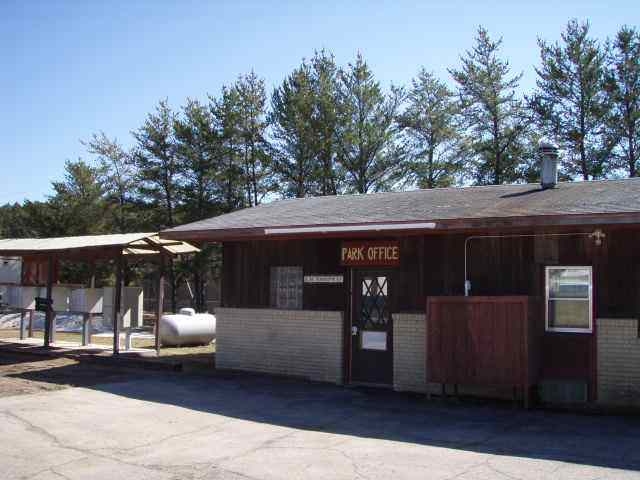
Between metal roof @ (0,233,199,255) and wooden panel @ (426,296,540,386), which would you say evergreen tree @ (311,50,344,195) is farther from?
wooden panel @ (426,296,540,386)

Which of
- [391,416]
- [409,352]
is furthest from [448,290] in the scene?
[391,416]

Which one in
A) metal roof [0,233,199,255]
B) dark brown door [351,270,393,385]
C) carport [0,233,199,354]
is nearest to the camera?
dark brown door [351,270,393,385]

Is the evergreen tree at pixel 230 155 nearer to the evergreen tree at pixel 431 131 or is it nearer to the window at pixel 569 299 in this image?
the evergreen tree at pixel 431 131

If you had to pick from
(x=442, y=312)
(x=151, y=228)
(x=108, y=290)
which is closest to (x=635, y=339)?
(x=442, y=312)

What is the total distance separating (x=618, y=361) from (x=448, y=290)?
2.97 metres

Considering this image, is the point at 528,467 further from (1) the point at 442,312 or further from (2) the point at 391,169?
(2) the point at 391,169

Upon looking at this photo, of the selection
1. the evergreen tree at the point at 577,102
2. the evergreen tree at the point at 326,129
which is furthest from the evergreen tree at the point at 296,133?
the evergreen tree at the point at 577,102

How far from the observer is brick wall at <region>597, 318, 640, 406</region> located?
10.3m

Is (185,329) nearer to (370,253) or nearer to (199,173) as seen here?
(370,253)

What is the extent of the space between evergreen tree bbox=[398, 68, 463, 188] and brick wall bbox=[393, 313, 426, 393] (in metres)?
20.6

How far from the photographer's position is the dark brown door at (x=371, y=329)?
41.9 ft

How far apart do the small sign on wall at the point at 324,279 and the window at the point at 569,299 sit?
4.01 metres

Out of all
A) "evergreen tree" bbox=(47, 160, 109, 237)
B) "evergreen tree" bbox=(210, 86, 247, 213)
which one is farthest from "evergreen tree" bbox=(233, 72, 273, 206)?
"evergreen tree" bbox=(47, 160, 109, 237)

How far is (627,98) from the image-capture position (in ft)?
89.2
